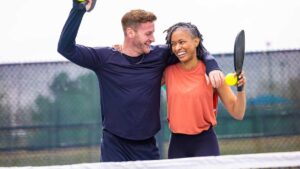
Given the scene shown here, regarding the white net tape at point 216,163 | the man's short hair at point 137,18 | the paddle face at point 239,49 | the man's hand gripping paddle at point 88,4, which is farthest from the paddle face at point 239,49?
the man's hand gripping paddle at point 88,4

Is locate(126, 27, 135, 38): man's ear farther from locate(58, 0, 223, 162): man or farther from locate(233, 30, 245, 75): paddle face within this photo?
locate(233, 30, 245, 75): paddle face

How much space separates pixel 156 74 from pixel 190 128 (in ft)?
1.25

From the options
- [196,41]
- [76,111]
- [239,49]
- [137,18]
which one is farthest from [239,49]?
[76,111]

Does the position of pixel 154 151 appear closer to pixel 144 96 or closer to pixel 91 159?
pixel 144 96

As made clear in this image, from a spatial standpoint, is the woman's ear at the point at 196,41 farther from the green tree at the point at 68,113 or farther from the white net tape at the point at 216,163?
the green tree at the point at 68,113

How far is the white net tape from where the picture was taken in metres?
2.56

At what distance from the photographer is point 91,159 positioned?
588 centimetres

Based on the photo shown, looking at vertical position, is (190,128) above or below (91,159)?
above

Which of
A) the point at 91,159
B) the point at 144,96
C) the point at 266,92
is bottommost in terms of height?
the point at 91,159

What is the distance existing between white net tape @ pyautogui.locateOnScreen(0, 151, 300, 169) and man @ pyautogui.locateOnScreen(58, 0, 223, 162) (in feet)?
1.90

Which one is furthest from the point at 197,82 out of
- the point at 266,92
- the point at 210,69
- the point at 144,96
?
the point at 266,92

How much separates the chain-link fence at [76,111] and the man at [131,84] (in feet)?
8.44

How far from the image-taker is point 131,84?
125 inches

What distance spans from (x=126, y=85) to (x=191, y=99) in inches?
15.3
